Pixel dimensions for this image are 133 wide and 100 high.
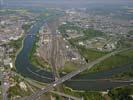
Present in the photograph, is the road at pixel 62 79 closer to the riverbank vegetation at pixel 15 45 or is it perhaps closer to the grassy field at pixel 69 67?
the grassy field at pixel 69 67

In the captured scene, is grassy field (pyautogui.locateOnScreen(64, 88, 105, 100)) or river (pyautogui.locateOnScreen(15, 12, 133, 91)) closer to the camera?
grassy field (pyautogui.locateOnScreen(64, 88, 105, 100))

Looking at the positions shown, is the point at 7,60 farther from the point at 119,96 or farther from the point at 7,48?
the point at 119,96

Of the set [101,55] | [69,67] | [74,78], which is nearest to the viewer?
[74,78]

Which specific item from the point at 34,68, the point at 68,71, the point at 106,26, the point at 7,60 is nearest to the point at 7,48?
the point at 7,60

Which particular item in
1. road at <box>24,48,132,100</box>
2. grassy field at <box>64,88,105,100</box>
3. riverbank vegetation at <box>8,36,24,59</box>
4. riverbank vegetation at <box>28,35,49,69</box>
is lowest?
grassy field at <box>64,88,105,100</box>

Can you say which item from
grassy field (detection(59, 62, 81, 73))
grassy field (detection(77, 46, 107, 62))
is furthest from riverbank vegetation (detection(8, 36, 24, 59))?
grassy field (detection(77, 46, 107, 62))

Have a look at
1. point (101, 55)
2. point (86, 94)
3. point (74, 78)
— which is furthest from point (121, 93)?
point (101, 55)

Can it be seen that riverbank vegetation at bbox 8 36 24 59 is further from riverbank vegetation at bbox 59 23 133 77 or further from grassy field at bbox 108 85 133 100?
grassy field at bbox 108 85 133 100

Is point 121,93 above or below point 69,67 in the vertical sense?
below

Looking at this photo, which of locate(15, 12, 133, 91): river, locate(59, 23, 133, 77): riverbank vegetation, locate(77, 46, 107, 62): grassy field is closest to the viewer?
locate(15, 12, 133, 91): river

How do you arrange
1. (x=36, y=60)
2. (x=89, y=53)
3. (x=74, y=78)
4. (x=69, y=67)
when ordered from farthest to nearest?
1. (x=89, y=53)
2. (x=36, y=60)
3. (x=69, y=67)
4. (x=74, y=78)

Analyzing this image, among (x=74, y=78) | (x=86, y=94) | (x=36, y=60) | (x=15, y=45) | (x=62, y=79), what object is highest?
(x=15, y=45)

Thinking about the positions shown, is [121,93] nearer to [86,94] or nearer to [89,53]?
[86,94]
